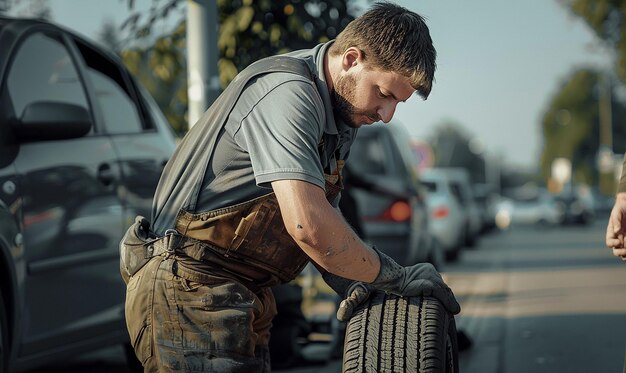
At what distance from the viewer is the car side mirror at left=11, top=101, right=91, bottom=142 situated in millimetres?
4789

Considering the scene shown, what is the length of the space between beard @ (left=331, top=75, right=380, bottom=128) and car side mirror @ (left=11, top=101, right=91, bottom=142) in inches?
78.6

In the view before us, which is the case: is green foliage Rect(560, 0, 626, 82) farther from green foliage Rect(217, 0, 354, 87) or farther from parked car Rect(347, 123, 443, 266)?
green foliage Rect(217, 0, 354, 87)

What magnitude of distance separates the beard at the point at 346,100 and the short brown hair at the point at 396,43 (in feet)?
0.26

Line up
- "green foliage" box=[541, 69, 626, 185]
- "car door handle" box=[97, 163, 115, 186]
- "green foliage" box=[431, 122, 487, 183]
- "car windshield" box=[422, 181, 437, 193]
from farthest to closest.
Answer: "green foliage" box=[431, 122, 487, 183], "green foliage" box=[541, 69, 626, 185], "car windshield" box=[422, 181, 437, 193], "car door handle" box=[97, 163, 115, 186]

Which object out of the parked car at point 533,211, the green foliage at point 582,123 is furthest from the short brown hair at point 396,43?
the green foliage at point 582,123

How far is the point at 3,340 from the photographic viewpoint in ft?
14.8

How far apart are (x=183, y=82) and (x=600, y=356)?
367cm

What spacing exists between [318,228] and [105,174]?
2.67m

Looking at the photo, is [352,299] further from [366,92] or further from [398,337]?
[366,92]

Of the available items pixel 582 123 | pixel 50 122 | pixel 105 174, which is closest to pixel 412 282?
pixel 50 122

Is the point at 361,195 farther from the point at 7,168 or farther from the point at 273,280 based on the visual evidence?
the point at 273,280

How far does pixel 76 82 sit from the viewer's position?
18.5 feet

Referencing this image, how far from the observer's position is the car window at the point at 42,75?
199 inches

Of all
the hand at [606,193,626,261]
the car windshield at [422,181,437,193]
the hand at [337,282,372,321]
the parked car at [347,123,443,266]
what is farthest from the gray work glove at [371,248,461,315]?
the car windshield at [422,181,437,193]
